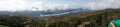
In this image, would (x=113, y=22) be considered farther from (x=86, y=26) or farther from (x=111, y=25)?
(x=86, y=26)

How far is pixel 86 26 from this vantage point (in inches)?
3910

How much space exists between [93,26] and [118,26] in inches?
3789

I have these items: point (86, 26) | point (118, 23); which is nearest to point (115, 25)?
point (118, 23)

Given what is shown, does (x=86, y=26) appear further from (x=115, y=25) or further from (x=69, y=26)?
(x=115, y=25)

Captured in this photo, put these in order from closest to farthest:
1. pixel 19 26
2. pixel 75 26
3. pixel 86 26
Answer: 1. pixel 86 26
2. pixel 75 26
3. pixel 19 26

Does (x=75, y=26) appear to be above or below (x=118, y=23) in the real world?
below

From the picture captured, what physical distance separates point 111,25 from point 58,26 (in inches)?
4208

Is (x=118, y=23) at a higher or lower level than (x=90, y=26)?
higher

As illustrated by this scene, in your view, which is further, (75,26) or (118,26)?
(75,26)

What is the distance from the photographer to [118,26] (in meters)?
5.14

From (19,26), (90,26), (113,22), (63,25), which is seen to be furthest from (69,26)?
(113,22)

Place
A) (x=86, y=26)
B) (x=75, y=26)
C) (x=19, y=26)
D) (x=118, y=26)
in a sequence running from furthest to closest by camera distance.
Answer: (x=19, y=26), (x=75, y=26), (x=86, y=26), (x=118, y=26)

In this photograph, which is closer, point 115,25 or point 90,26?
point 115,25

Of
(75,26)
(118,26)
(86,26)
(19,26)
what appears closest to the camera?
(118,26)
